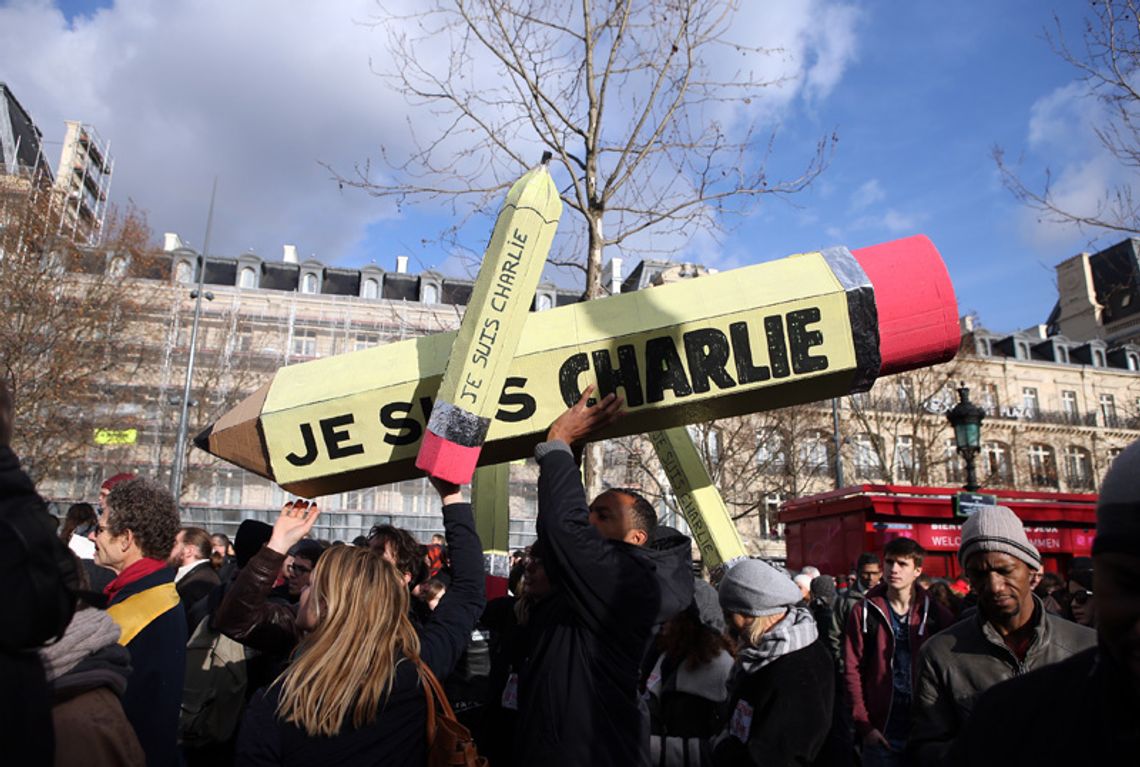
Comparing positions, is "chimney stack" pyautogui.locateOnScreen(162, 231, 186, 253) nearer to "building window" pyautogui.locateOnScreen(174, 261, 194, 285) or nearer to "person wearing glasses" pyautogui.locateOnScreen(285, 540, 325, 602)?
"building window" pyautogui.locateOnScreen(174, 261, 194, 285)

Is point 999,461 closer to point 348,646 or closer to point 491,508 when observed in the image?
point 491,508

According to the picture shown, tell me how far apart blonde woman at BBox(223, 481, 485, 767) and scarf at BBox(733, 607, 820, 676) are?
1174 mm

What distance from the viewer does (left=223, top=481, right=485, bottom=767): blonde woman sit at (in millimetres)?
2279

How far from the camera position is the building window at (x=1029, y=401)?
1718 inches

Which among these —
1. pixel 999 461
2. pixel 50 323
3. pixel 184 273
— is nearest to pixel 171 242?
pixel 184 273

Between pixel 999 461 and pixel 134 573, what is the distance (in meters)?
40.6

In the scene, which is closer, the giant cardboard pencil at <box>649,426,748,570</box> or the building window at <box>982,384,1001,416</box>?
the giant cardboard pencil at <box>649,426,748,570</box>

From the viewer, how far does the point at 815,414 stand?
29625 millimetres

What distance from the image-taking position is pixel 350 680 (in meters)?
2.35

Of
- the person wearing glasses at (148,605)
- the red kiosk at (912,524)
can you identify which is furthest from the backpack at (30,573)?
the red kiosk at (912,524)

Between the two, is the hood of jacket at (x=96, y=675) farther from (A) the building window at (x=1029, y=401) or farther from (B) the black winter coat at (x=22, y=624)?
(A) the building window at (x=1029, y=401)

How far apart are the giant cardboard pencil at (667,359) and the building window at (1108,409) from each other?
50109 millimetres

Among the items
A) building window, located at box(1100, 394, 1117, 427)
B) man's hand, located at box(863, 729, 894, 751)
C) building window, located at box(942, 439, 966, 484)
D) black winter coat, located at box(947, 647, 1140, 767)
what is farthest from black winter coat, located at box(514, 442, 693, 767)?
building window, located at box(1100, 394, 1117, 427)

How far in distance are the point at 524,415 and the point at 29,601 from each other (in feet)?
8.02
